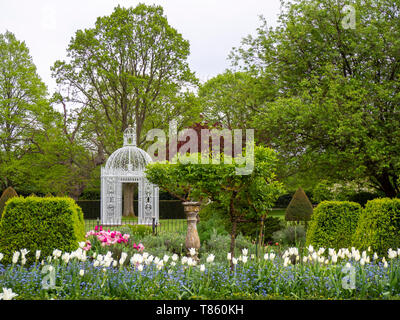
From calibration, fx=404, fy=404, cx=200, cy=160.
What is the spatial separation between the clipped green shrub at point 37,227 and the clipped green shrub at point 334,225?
4699mm

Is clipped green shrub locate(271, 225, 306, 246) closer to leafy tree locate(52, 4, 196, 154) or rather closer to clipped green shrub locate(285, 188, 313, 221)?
clipped green shrub locate(285, 188, 313, 221)

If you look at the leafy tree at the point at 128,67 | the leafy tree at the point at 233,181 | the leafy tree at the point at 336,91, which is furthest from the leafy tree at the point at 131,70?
the leafy tree at the point at 233,181

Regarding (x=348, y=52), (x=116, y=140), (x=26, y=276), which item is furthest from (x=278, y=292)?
(x=116, y=140)

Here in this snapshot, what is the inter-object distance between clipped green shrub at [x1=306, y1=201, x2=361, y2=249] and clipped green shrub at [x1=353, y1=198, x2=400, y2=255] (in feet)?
4.15

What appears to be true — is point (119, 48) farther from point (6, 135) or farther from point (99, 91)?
point (6, 135)

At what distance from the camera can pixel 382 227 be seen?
21.7 ft

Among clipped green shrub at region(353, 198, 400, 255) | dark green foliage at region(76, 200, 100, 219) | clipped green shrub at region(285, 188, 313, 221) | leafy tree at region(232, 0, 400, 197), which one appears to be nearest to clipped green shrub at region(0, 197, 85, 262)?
clipped green shrub at region(353, 198, 400, 255)

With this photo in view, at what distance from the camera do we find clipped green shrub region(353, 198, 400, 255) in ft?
21.4

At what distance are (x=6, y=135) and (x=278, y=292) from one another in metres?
21.8

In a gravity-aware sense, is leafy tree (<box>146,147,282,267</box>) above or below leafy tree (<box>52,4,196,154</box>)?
below

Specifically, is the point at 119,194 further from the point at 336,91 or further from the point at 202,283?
the point at 202,283

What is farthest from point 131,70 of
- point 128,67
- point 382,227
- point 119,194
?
point 382,227

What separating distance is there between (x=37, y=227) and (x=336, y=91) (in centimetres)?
1002

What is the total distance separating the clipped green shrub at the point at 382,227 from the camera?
6.51m
